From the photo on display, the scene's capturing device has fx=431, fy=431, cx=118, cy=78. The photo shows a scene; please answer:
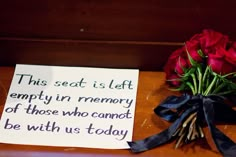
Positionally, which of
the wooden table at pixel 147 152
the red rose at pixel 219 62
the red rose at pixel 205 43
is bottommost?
the wooden table at pixel 147 152

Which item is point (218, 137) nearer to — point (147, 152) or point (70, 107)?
point (147, 152)

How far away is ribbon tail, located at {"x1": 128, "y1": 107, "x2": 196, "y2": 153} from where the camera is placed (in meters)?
0.71

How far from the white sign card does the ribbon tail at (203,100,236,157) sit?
0.43 feet

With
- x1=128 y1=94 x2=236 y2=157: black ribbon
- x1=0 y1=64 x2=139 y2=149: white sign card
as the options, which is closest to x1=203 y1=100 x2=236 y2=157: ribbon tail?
x1=128 y1=94 x2=236 y2=157: black ribbon

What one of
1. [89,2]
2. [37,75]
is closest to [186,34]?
[89,2]

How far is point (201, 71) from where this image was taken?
0.75 metres

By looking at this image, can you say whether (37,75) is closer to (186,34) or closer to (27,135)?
(27,135)

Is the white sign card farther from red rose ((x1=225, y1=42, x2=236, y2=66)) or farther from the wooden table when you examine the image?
red rose ((x1=225, y1=42, x2=236, y2=66))

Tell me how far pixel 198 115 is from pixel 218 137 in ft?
0.17

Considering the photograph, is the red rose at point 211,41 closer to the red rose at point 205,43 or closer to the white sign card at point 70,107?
the red rose at point 205,43

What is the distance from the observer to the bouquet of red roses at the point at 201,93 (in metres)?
0.71

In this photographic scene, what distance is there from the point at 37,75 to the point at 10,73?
0.06 meters

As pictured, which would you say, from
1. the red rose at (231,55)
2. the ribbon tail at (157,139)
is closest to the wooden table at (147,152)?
the ribbon tail at (157,139)

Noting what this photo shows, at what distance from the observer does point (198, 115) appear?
73 cm
